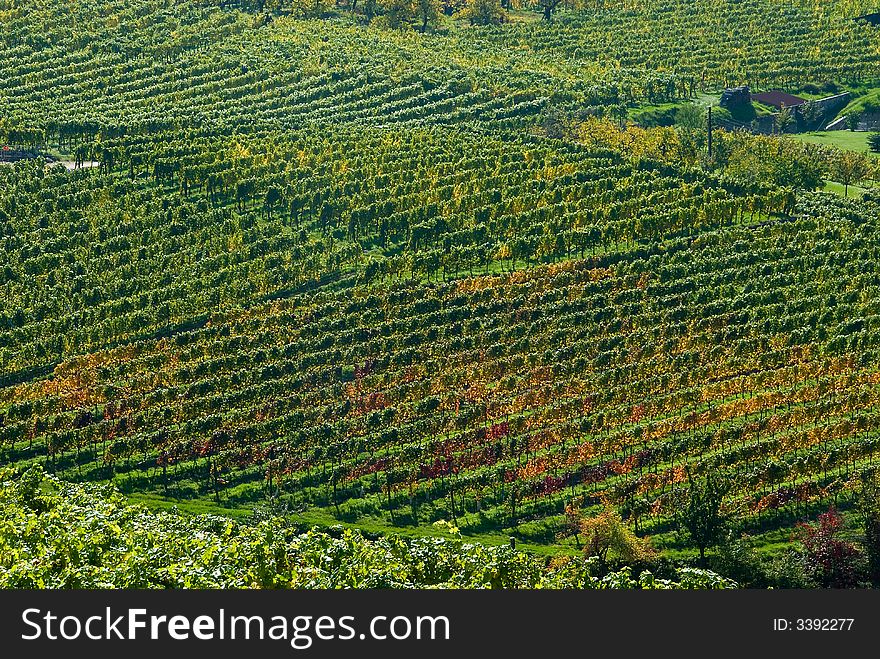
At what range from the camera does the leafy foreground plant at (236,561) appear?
73.9 m

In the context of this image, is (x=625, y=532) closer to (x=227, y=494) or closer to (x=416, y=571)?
(x=416, y=571)

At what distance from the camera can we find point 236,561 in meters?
77.6

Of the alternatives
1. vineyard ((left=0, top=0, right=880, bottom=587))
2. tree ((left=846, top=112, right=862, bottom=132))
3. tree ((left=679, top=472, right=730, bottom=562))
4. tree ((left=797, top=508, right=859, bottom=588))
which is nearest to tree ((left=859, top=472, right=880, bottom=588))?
tree ((left=797, top=508, right=859, bottom=588))

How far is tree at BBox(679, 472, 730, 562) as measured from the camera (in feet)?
299

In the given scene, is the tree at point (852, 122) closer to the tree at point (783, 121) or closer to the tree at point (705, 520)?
the tree at point (783, 121)

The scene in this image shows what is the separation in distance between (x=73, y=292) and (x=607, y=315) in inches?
1970

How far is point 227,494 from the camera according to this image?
9962 centimetres

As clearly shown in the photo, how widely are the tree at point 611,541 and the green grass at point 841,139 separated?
105457mm

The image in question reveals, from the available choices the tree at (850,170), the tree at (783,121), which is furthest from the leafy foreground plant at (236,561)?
the tree at (783,121)

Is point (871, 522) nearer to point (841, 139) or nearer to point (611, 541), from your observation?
point (611, 541)

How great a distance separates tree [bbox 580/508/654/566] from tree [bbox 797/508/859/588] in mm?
10340

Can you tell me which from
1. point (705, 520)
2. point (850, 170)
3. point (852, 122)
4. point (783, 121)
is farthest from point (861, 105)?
point (705, 520)

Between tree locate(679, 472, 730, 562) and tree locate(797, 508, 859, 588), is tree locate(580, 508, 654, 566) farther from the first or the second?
tree locate(797, 508, 859, 588)

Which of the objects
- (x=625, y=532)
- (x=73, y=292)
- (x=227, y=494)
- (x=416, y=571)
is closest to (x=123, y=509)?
(x=227, y=494)
